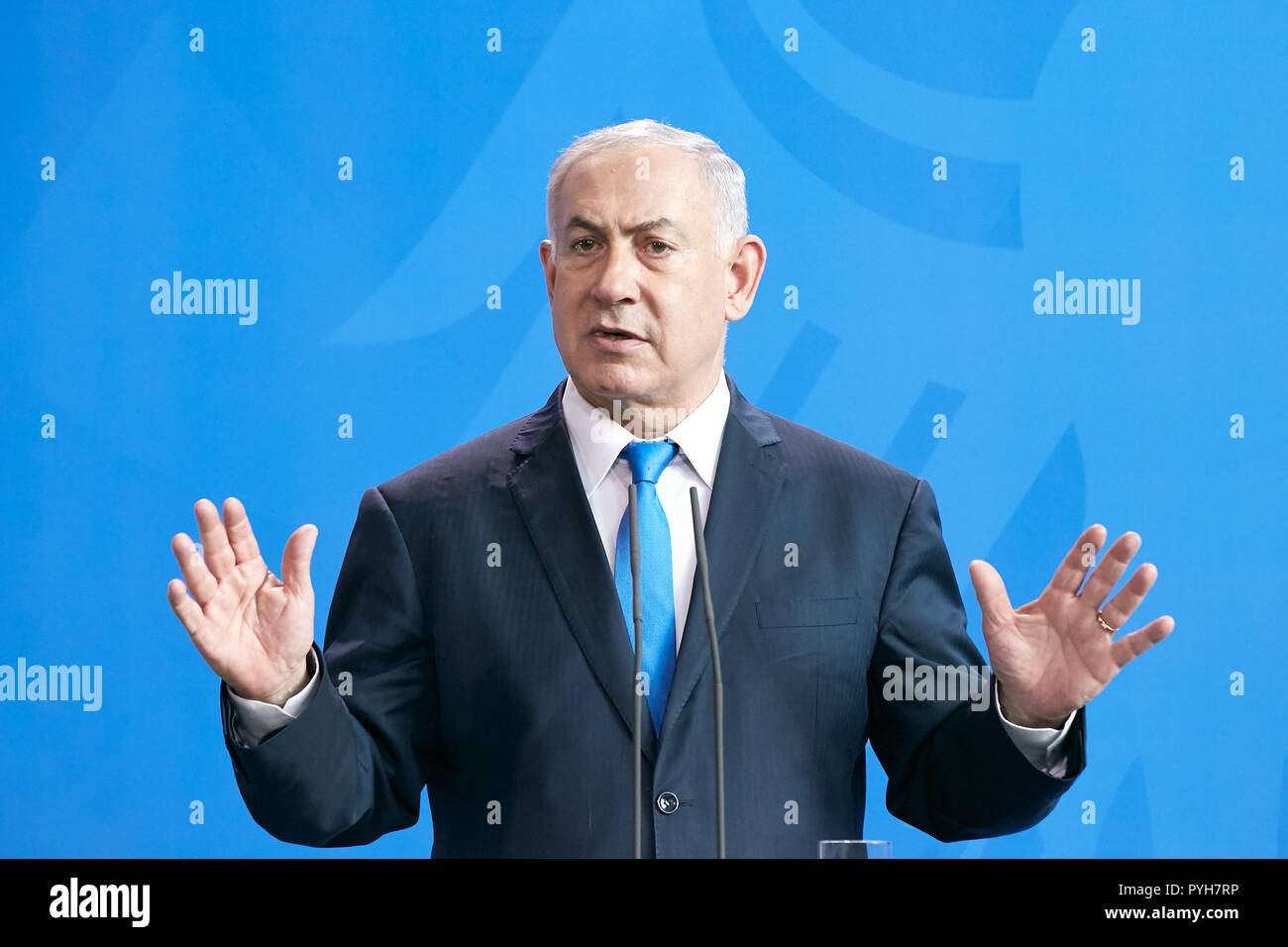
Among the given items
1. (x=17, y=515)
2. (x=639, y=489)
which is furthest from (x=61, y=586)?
(x=639, y=489)

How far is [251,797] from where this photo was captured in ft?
5.14

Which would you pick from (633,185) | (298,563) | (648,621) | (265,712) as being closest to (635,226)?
(633,185)

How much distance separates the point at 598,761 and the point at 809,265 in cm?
149

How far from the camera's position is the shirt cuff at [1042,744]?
62.5 inches

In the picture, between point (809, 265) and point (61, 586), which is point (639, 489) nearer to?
point (809, 265)

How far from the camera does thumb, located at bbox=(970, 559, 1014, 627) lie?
1.45m

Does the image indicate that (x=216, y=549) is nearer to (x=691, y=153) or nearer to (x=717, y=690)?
(x=717, y=690)

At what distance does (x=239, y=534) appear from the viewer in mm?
1429

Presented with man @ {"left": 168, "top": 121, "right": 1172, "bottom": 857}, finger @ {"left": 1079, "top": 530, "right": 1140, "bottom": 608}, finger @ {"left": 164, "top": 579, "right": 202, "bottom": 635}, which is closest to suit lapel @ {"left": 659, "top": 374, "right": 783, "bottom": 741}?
man @ {"left": 168, "top": 121, "right": 1172, "bottom": 857}

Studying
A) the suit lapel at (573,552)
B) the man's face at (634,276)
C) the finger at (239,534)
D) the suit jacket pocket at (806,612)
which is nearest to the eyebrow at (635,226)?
the man's face at (634,276)

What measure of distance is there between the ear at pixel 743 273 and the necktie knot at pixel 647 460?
284 millimetres

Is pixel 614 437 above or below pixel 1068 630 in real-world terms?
above

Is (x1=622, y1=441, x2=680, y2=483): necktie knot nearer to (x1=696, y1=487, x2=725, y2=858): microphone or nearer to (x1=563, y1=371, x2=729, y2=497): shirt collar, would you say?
(x1=563, y1=371, x2=729, y2=497): shirt collar

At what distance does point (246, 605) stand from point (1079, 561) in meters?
0.90
